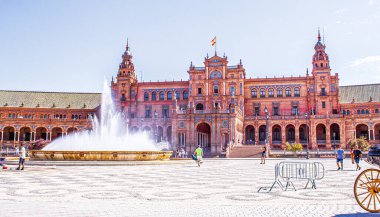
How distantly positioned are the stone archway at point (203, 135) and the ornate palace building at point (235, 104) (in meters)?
0.18

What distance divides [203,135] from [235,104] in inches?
464

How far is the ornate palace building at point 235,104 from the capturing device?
72481 mm

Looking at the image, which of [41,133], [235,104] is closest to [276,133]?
[235,104]

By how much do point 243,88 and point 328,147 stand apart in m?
21.0

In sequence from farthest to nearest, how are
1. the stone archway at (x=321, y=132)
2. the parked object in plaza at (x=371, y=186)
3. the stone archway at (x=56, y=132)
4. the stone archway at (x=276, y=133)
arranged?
the stone archway at (x=56, y=132) < the stone archway at (x=276, y=133) < the stone archway at (x=321, y=132) < the parked object in plaza at (x=371, y=186)

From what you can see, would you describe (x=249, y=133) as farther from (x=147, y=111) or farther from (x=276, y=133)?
(x=147, y=111)

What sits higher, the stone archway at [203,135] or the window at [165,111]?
the window at [165,111]

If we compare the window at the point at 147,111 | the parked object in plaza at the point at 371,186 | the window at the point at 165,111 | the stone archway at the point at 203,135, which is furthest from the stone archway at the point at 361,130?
the parked object in plaza at the point at 371,186

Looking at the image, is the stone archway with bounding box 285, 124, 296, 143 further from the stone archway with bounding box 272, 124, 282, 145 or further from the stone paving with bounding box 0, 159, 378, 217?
A: the stone paving with bounding box 0, 159, 378, 217

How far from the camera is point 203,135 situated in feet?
217

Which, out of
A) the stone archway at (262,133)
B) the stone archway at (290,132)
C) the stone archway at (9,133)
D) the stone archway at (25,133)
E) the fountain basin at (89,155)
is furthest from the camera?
the stone archway at (25,133)

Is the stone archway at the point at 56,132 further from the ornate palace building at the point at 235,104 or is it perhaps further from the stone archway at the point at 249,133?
the stone archway at the point at 249,133

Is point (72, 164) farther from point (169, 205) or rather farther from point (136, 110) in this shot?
point (136, 110)

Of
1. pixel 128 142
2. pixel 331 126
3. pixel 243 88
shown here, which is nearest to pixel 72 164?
pixel 128 142
